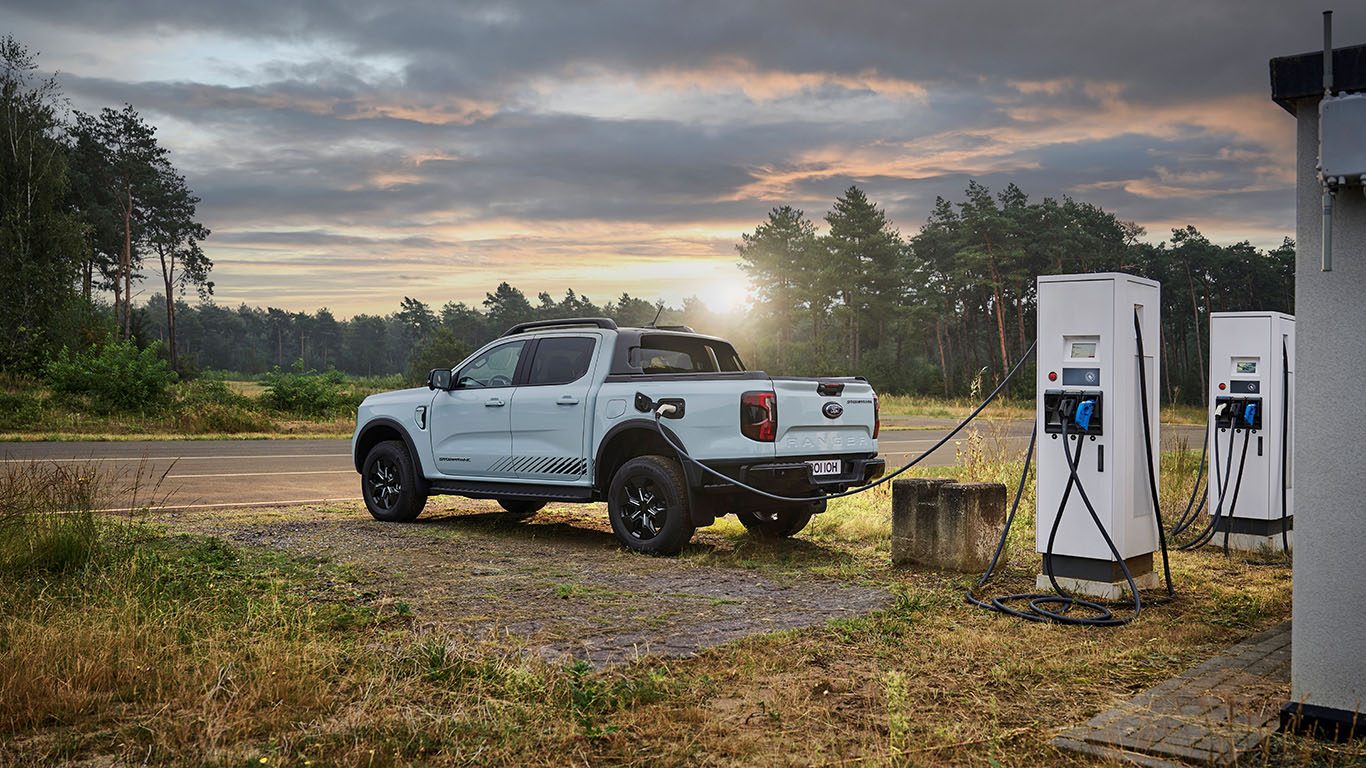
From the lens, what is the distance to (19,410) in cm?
2506

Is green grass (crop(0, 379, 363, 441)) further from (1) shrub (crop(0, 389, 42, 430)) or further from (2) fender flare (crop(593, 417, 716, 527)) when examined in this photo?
(2) fender flare (crop(593, 417, 716, 527))

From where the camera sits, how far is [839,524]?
11.0 metres

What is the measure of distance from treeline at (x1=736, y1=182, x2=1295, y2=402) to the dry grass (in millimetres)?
65566

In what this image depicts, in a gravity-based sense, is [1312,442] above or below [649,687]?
above

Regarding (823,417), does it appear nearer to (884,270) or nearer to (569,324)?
(569,324)

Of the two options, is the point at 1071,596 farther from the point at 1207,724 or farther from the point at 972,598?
the point at 1207,724

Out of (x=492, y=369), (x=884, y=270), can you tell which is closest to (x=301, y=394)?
(x=492, y=369)

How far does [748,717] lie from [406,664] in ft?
5.80

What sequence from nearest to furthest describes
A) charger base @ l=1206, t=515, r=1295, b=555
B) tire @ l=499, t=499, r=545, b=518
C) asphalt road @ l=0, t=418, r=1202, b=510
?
charger base @ l=1206, t=515, r=1295, b=555 → tire @ l=499, t=499, r=545, b=518 → asphalt road @ l=0, t=418, r=1202, b=510

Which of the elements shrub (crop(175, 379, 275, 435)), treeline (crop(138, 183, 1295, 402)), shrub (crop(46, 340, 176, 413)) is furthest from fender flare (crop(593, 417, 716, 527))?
treeline (crop(138, 183, 1295, 402))

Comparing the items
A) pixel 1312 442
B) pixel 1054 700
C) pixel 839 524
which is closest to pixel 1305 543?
pixel 1312 442

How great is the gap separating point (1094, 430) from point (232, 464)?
47.4ft

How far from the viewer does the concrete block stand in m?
8.59

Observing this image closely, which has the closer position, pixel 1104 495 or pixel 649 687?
pixel 649 687
